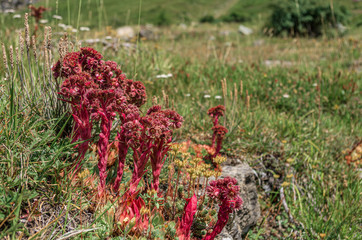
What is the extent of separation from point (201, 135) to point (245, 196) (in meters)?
0.92

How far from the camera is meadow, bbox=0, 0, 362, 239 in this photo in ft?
5.80

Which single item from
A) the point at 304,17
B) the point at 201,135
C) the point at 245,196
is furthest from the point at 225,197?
the point at 304,17

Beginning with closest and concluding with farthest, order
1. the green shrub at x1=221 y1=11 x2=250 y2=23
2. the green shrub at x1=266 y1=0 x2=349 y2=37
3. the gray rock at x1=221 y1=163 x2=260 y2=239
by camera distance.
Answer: the gray rock at x1=221 y1=163 x2=260 y2=239, the green shrub at x1=266 y1=0 x2=349 y2=37, the green shrub at x1=221 y1=11 x2=250 y2=23

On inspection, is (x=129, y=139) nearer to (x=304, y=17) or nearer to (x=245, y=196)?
(x=245, y=196)

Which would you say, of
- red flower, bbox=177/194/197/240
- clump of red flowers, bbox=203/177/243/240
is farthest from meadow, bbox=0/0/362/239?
clump of red flowers, bbox=203/177/243/240

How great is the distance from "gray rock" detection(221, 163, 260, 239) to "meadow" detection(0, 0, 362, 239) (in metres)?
0.13

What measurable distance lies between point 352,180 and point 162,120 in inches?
109

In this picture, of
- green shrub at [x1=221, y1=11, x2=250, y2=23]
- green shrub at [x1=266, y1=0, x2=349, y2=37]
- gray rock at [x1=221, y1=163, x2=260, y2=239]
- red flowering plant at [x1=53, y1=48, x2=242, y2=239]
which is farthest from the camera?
green shrub at [x1=221, y1=11, x2=250, y2=23]

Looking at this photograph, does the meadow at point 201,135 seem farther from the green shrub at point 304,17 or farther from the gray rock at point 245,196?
the green shrub at point 304,17

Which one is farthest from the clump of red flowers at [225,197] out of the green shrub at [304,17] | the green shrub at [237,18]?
the green shrub at [237,18]

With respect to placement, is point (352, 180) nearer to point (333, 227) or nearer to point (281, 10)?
point (333, 227)

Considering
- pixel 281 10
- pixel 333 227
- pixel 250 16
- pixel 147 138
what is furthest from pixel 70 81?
pixel 250 16

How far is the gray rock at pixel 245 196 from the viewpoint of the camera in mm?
2768

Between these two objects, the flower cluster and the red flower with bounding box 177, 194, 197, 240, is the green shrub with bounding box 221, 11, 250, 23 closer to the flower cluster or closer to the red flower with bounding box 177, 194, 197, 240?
the flower cluster
